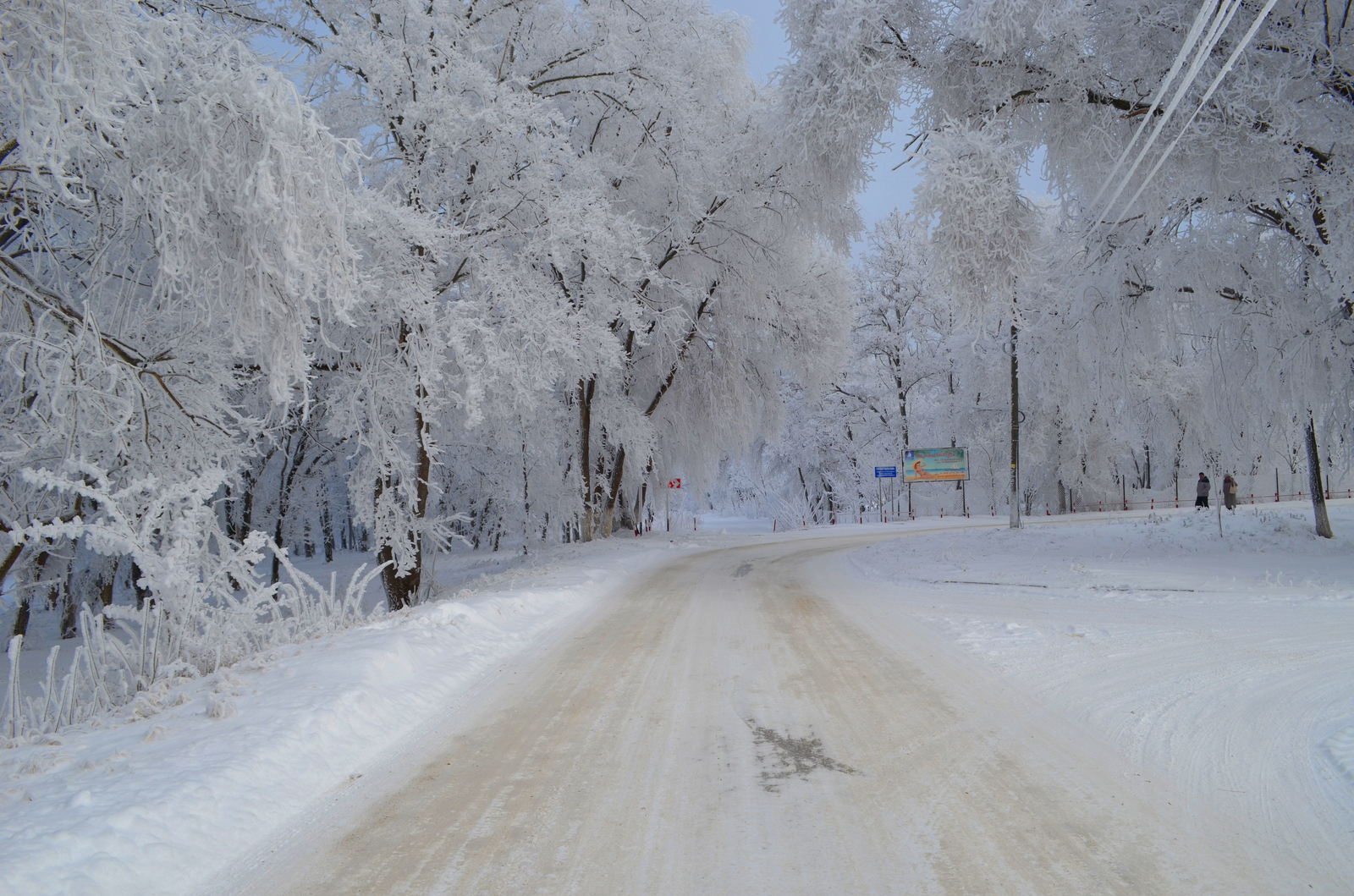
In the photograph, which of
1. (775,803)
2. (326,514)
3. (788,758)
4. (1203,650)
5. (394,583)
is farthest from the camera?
(326,514)

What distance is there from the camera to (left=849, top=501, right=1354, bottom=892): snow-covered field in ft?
11.0

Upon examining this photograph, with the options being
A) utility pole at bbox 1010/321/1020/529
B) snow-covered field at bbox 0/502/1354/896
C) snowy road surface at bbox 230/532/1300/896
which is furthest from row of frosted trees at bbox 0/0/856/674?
utility pole at bbox 1010/321/1020/529

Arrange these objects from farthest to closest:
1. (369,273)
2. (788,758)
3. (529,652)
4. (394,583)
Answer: (394,583), (369,273), (529,652), (788,758)

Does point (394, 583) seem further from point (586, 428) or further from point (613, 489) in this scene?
point (613, 489)

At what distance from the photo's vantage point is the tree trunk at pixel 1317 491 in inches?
495

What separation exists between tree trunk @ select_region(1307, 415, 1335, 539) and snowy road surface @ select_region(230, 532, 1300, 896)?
449 inches

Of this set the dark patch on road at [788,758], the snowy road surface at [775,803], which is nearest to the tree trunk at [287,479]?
the snowy road surface at [775,803]

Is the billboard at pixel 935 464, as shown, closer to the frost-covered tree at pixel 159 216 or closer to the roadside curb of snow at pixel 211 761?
the roadside curb of snow at pixel 211 761

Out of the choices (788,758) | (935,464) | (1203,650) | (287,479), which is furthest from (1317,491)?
(287,479)

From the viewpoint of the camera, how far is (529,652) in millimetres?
6738

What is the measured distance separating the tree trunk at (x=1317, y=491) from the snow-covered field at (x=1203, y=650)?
0.23 meters

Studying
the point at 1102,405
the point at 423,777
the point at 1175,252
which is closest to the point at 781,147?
the point at 1175,252

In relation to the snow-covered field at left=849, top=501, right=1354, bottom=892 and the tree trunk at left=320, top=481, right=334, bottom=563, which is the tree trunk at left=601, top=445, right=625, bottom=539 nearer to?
the tree trunk at left=320, top=481, right=334, bottom=563

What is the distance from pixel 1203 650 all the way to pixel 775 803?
15.3ft
